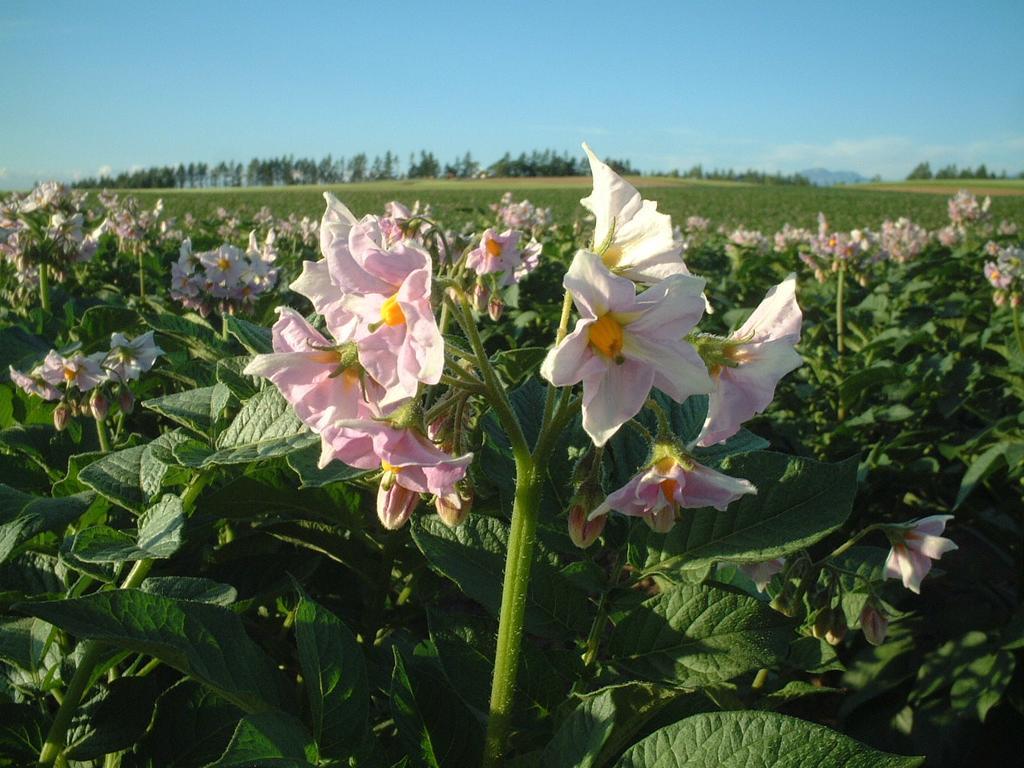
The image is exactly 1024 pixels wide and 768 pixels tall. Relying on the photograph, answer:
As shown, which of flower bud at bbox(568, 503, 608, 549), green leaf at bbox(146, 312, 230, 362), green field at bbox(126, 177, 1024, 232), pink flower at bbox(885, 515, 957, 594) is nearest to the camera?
flower bud at bbox(568, 503, 608, 549)

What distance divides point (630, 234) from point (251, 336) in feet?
2.30

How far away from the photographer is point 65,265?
4.33m

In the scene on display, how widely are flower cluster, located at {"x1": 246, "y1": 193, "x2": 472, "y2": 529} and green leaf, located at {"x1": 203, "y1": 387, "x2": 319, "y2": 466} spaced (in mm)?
94

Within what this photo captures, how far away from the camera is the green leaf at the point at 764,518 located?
1.20 m

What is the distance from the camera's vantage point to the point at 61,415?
2.40 m

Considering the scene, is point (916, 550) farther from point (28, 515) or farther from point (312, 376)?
point (28, 515)

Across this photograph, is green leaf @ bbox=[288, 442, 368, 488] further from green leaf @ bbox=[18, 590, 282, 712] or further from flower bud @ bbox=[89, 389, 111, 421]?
flower bud @ bbox=[89, 389, 111, 421]

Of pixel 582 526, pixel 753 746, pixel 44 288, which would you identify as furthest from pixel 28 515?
pixel 44 288

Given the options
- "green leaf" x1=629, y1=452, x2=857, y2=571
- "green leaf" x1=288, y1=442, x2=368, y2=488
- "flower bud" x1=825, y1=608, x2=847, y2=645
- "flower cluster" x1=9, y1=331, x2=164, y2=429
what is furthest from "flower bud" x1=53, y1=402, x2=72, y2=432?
"flower bud" x1=825, y1=608, x2=847, y2=645

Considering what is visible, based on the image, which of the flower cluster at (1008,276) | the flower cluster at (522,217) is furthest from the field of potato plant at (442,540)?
the flower cluster at (522,217)

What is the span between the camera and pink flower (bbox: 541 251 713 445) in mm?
921

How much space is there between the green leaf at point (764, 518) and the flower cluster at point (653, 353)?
0.58 ft

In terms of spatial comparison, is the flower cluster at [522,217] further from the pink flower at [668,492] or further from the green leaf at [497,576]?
the pink flower at [668,492]

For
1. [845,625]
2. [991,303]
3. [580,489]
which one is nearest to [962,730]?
[845,625]
